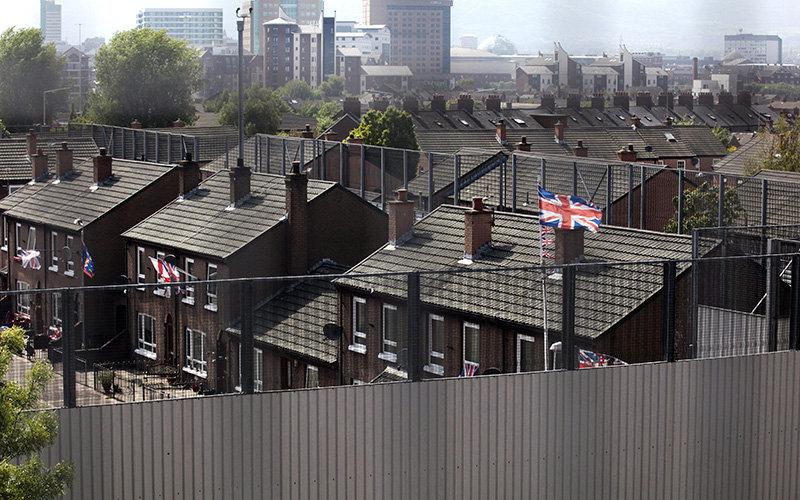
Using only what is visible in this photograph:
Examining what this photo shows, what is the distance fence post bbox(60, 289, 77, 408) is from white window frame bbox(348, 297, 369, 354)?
315 cm

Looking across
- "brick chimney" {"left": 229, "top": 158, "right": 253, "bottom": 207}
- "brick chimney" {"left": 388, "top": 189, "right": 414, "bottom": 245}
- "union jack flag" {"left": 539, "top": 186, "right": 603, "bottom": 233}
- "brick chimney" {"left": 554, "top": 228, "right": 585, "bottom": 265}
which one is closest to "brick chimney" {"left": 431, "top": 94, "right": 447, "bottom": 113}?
"brick chimney" {"left": 229, "top": 158, "right": 253, "bottom": 207}

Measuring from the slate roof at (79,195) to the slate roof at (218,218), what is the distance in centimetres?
482

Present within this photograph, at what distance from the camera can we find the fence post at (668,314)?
1277 centimetres

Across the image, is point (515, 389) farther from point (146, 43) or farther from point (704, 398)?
point (146, 43)

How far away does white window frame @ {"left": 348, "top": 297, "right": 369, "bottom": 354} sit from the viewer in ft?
40.4

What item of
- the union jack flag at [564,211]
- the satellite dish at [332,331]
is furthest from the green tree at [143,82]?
the satellite dish at [332,331]

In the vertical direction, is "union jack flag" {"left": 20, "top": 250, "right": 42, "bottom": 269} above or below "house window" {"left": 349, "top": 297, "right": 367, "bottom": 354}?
below

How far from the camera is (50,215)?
132 feet

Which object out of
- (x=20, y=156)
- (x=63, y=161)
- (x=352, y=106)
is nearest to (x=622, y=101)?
(x=352, y=106)

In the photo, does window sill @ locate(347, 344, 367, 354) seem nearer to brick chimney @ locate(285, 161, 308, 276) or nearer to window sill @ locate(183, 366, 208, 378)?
window sill @ locate(183, 366, 208, 378)

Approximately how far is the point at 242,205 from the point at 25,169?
23.0 m

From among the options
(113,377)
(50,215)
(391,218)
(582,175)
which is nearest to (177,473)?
(113,377)

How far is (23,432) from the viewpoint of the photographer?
→ 31.1 feet

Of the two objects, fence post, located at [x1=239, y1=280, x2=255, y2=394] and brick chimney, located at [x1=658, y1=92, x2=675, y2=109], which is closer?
fence post, located at [x1=239, y1=280, x2=255, y2=394]
